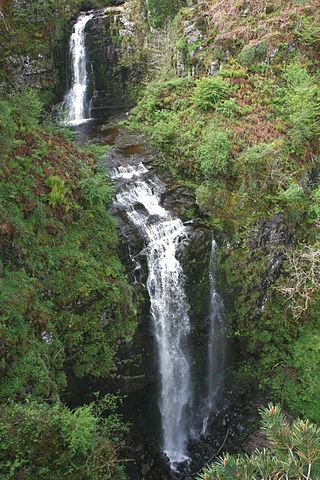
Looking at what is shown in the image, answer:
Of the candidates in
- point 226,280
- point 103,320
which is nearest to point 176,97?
point 226,280

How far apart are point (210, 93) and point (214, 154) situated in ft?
10.5

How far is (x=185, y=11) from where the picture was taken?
17.8 m

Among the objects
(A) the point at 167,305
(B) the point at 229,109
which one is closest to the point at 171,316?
(A) the point at 167,305

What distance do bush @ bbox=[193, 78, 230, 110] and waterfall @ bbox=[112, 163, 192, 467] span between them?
4.38 m

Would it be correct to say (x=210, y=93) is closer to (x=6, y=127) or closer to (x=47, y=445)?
(x=6, y=127)

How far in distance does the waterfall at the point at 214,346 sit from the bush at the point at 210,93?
586 cm

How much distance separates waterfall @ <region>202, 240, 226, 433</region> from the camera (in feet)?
38.8

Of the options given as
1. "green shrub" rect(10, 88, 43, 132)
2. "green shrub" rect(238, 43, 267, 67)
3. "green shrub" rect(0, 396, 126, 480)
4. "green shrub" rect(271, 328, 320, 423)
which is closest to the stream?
"green shrub" rect(271, 328, 320, 423)

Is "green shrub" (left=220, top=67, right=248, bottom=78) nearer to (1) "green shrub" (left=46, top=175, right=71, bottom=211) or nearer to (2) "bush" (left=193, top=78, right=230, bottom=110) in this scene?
(2) "bush" (left=193, top=78, right=230, bottom=110)

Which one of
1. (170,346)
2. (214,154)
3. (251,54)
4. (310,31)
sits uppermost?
(310,31)

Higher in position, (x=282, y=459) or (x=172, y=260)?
(x=172, y=260)

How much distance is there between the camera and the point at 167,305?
11.2 m

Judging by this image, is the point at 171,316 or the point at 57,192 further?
the point at 171,316

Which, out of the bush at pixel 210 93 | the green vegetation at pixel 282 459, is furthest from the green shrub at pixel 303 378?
the bush at pixel 210 93
